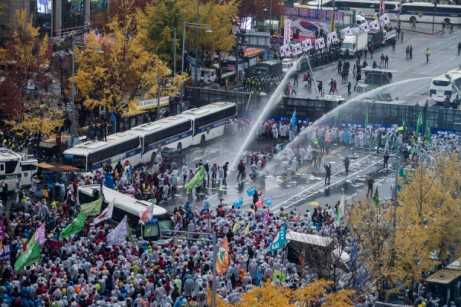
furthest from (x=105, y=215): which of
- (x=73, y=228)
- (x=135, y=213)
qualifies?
(x=135, y=213)

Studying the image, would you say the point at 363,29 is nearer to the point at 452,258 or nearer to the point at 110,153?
the point at 110,153

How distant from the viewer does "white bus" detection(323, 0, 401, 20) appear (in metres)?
127

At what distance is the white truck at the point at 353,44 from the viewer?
107750 mm

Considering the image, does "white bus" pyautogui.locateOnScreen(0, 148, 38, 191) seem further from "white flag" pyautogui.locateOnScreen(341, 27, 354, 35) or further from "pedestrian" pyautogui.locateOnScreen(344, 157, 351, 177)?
"white flag" pyautogui.locateOnScreen(341, 27, 354, 35)

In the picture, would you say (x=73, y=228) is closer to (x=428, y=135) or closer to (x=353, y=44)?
(x=428, y=135)

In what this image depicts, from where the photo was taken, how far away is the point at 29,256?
155 ft

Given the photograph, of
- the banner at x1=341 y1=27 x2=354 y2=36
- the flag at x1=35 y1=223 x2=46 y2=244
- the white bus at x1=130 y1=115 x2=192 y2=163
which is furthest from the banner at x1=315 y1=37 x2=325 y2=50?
the flag at x1=35 y1=223 x2=46 y2=244

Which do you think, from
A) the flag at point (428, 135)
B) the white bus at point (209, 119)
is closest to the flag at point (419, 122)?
the flag at point (428, 135)

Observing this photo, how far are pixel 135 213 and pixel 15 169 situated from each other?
32.4 ft

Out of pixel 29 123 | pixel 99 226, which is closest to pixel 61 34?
pixel 29 123

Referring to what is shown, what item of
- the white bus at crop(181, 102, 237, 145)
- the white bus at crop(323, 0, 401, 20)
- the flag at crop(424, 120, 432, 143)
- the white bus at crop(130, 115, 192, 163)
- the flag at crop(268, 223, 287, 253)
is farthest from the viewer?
the white bus at crop(323, 0, 401, 20)

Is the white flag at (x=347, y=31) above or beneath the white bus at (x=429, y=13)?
beneath

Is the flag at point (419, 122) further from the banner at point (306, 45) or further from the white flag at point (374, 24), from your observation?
the white flag at point (374, 24)

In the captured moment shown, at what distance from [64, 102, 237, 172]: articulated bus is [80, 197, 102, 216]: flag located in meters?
12.3
